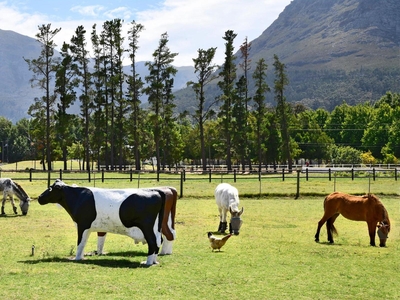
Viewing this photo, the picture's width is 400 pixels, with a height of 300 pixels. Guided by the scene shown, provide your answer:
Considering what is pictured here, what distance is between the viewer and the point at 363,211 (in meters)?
16.3

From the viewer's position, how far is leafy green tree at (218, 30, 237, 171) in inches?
2441

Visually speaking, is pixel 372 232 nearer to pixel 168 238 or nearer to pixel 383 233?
pixel 383 233

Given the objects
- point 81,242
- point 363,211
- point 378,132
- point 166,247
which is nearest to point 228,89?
point 378,132

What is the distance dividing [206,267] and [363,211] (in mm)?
6419

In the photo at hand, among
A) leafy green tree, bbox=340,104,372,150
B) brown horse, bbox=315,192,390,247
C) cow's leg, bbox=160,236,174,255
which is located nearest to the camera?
cow's leg, bbox=160,236,174,255

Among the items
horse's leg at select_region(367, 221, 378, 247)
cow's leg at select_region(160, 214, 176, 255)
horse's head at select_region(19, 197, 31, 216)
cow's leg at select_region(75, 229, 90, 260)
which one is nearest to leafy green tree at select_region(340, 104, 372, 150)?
horse's head at select_region(19, 197, 31, 216)

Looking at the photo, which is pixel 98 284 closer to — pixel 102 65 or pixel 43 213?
pixel 43 213

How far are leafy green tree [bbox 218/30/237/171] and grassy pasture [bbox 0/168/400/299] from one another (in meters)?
41.1

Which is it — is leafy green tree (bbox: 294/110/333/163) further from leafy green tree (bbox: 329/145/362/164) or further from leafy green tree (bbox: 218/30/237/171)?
leafy green tree (bbox: 218/30/237/171)

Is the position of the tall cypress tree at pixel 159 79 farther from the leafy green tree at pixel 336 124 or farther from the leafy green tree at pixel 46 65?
the leafy green tree at pixel 336 124

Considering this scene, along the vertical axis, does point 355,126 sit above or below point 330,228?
above

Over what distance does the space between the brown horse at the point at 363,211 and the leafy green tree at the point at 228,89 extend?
44738mm

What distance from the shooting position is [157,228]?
12.5 metres

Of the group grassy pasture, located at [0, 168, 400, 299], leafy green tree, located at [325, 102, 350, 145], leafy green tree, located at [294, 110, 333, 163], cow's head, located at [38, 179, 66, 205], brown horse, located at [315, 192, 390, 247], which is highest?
leafy green tree, located at [325, 102, 350, 145]
